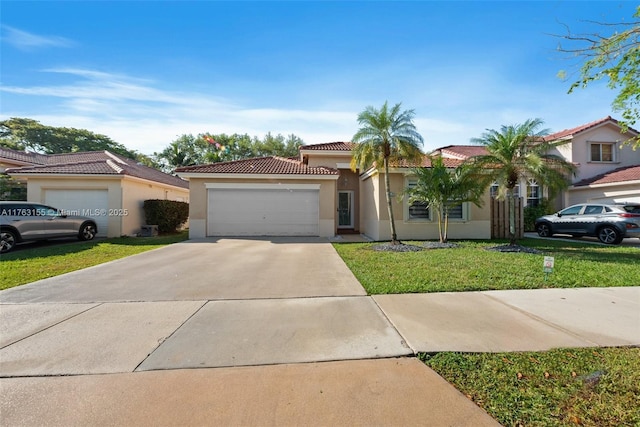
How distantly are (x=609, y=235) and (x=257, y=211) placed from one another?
1500cm

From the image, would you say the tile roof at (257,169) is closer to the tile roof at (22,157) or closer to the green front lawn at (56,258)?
the green front lawn at (56,258)

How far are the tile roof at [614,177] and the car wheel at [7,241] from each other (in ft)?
84.7

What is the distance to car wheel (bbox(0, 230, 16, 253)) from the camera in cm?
977

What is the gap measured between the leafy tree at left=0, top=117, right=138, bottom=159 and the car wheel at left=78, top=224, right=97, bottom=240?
2901cm

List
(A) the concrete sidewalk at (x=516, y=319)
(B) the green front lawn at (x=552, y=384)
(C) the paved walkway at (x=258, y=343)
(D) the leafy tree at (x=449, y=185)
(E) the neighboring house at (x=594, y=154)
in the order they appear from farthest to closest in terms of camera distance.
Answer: (E) the neighboring house at (x=594, y=154) → (D) the leafy tree at (x=449, y=185) → (A) the concrete sidewalk at (x=516, y=319) → (C) the paved walkway at (x=258, y=343) → (B) the green front lawn at (x=552, y=384)

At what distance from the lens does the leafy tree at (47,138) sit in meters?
33.0

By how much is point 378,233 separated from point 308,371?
10.5 m

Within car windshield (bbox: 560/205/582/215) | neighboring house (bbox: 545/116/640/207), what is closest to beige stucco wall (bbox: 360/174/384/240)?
car windshield (bbox: 560/205/582/215)

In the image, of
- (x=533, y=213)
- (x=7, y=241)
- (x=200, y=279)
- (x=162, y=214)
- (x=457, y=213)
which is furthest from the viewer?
(x=533, y=213)

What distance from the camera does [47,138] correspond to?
114 feet

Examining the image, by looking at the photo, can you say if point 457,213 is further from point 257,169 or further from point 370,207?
point 257,169

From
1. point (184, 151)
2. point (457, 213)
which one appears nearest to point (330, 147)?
point (457, 213)

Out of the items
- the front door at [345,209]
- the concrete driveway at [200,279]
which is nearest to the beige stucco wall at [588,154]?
the front door at [345,209]

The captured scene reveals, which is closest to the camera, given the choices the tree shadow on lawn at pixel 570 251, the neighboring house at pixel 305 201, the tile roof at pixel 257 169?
the tree shadow on lawn at pixel 570 251
